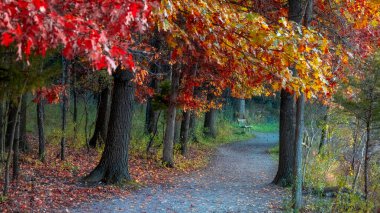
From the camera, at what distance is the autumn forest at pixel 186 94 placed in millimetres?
4910

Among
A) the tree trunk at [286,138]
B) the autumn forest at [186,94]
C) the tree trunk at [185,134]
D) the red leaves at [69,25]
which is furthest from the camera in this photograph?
the tree trunk at [185,134]

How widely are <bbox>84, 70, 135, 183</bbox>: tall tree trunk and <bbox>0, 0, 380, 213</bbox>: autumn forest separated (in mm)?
27

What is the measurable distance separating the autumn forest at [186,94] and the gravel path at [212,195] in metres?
0.05

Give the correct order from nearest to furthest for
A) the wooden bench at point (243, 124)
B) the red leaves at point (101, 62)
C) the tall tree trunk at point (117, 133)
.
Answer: the red leaves at point (101, 62) → the tall tree trunk at point (117, 133) → the wooden bench at point (243, 124)

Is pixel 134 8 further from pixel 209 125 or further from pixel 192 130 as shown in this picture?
pixel 209 125

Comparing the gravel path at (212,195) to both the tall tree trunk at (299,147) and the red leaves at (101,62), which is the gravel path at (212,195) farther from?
the red leaves at (101,62)

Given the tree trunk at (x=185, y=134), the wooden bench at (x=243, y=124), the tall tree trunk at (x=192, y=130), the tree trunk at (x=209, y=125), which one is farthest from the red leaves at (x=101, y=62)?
the wooden bench at (x=243, y=124)

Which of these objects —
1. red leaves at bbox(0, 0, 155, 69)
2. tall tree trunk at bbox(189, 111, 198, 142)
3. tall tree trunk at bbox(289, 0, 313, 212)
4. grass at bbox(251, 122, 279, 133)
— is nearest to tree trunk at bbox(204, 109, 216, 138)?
tall tree trunk at bbox(189, 111, 198, 142)

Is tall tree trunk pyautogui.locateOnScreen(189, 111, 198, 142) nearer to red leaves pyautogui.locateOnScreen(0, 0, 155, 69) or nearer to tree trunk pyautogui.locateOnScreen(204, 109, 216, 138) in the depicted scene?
tree trunk pyautogui.locateOnScreen(204, 109, 216, 138)

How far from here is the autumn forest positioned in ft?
16.1

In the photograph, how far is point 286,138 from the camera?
42.1 feet

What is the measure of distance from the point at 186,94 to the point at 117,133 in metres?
5.08

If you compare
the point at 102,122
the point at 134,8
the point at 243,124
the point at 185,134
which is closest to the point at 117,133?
the point at 102,122

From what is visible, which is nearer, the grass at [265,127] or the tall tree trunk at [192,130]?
the tall tree trunk at [192,130]
